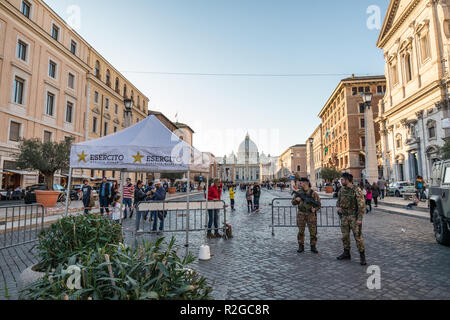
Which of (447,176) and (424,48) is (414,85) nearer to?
(424,48)

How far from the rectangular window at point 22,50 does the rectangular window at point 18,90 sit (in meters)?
2.26

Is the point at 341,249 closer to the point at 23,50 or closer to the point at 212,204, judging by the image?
the point at 212,204

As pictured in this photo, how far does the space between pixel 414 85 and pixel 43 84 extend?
139ft

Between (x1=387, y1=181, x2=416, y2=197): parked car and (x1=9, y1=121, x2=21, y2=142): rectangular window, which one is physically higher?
(x1=9, y1=121, x2=21, y2=142): rectangular window

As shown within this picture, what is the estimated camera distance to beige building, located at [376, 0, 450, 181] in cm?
2706

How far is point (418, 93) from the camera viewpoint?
30078 mm

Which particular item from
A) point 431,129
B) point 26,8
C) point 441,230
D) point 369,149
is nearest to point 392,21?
point 431,129

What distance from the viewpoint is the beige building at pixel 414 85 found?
27.1 metres

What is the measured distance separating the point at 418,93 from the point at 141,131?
34.0m

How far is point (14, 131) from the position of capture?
2473cm

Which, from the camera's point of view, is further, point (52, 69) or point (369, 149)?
point (52, 69)

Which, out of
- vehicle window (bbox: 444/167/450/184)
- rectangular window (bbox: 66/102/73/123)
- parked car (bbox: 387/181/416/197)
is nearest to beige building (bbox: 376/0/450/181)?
parked car (bbox: 387/181/416/197)

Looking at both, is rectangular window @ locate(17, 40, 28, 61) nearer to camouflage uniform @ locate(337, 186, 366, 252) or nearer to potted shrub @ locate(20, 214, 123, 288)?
potted shrub @ locate(20, 214, 123, 288)

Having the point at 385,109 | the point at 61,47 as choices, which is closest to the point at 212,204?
the point at 61,47
